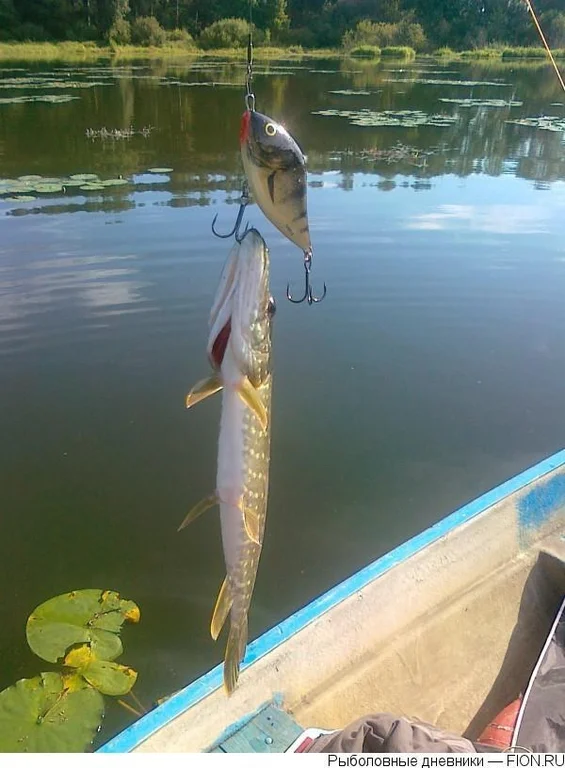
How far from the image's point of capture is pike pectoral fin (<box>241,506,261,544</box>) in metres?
1.74

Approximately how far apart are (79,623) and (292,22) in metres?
51.4

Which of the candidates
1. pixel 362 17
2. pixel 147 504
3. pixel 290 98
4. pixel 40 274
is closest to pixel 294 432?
pixel 147 504

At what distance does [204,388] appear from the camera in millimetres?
1620

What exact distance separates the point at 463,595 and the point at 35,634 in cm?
193

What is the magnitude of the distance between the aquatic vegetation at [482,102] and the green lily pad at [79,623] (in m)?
20.9

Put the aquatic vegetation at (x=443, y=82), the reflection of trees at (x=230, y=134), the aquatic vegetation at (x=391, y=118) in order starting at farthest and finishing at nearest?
the aquatic vegetation at (x=443, y=82) → the aquatic vegetation at (x=391, y=118) → the reflection of trees at (x=230, y=134)

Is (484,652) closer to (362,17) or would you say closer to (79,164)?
(79,164)

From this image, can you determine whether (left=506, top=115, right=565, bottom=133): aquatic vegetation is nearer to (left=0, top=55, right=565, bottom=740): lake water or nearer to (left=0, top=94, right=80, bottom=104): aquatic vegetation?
(left=0, top=55, right=565, bottom=740): lake water

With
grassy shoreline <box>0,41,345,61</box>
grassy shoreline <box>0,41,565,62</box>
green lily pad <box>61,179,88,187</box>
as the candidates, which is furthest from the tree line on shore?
green lily pad <box>61,179,88,187</box>

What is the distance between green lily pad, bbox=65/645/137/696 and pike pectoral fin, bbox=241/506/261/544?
1.54 metres

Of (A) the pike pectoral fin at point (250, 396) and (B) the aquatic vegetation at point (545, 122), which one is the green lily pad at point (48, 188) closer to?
(A) the pike pectoral fin at point (250, 396)

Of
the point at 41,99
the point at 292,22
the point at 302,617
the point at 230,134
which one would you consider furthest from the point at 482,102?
the point at 292,22

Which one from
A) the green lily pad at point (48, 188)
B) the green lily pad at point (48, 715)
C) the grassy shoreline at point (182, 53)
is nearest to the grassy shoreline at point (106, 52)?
the grassy shoreline at point (182, 53)

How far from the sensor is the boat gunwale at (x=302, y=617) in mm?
1959
